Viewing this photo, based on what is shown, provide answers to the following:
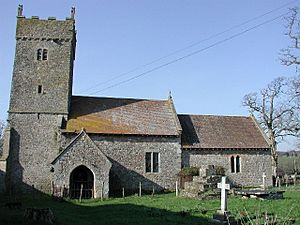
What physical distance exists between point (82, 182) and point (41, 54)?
1292cm

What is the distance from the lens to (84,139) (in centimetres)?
2753

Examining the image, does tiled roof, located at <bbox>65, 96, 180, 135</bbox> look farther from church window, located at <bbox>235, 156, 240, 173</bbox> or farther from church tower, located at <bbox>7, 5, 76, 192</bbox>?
church window, located at <bbox>235, 156, 240, 173</bbox>

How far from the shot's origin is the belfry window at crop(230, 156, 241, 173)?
35.2 meters

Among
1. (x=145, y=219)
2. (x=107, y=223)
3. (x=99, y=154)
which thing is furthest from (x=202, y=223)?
(x=99, y=154)

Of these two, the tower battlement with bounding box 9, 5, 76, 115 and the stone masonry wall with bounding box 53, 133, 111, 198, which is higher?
the tower battlement with bounding box 9, 5, 76, 115

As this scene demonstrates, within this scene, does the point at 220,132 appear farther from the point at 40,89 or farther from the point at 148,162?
the point at 40,89

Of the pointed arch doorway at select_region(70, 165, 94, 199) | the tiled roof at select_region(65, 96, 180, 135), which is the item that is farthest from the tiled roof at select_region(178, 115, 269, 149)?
the pointed arch doorway at select_region(70, 165, 94, 199)

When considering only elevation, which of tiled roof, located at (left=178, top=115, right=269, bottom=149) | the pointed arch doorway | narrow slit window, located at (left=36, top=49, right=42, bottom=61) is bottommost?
the pointed arch doorway

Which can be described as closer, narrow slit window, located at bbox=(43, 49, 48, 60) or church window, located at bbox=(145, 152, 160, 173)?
church window, located at bbox=(145, 152, 160, 173)

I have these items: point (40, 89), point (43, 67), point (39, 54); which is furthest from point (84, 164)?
point (39, 54)

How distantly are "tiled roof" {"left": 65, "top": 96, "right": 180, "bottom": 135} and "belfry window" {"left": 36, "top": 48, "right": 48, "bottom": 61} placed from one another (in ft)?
16.6

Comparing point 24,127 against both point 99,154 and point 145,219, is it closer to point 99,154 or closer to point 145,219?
point 99,154

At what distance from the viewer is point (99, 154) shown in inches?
1089

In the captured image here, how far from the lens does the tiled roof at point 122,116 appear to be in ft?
103
